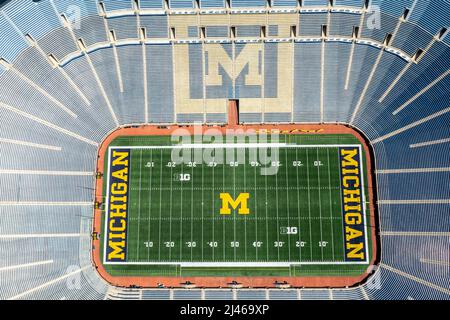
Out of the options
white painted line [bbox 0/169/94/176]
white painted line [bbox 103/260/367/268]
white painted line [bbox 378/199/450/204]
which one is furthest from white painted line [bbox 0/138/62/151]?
white painted line [bbox 378/199/450/204]

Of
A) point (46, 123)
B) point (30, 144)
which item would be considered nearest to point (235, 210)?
point (46, 123)

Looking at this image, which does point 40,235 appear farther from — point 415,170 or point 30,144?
point 415,170

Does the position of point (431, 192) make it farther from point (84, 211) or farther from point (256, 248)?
point (84, 211)

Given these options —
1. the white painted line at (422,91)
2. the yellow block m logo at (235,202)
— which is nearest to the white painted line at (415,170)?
the white painted line at (422,91)

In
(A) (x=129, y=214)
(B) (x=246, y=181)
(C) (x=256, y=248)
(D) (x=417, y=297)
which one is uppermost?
(B) (x=246, y=181)

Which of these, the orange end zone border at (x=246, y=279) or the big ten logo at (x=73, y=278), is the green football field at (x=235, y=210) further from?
the big ten logo at (x=73, y=278)

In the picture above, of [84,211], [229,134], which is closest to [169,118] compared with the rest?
[229,134]

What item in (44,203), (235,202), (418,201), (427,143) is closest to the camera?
(418,201)
